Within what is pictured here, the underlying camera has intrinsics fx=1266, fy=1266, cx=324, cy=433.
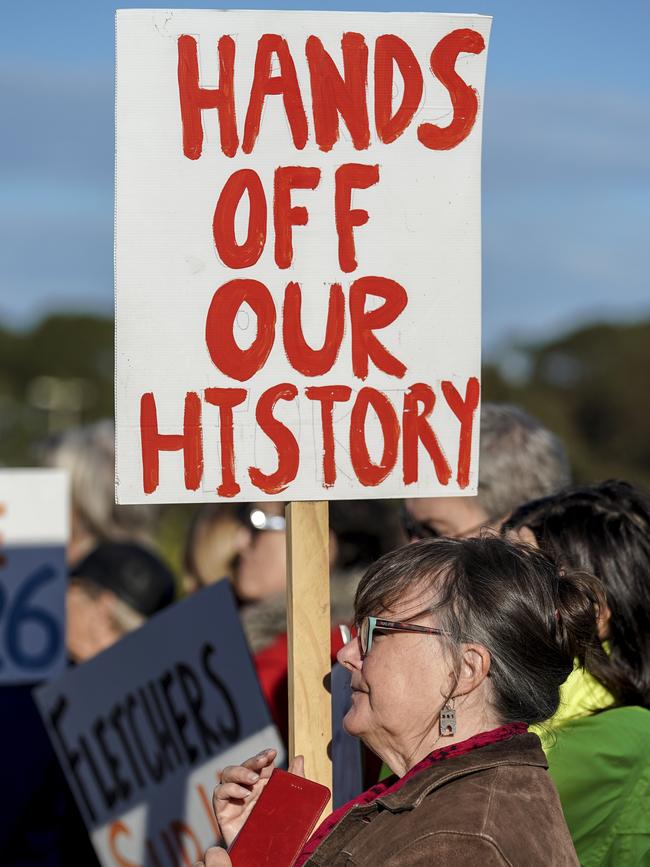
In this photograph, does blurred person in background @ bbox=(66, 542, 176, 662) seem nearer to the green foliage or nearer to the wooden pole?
the wooden pole

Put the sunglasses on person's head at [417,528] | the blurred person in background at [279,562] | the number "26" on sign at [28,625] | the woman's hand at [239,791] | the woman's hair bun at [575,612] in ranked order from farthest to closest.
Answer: the number "26" on sign at [28,625] < the blurred person in background at [279,562] < the sunglasses on person's head at [417,528] < the woman's hand at [239,791] < the woman's hair bun at [575,612]

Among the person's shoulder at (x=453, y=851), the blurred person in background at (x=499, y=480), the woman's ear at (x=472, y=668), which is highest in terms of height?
the blurred person in background at (x=499, y=480)

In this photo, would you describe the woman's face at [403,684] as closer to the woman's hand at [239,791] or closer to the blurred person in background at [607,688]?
the woman's hand at [239,791]

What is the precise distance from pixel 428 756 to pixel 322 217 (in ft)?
3.12

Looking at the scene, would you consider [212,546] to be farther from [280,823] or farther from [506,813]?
[506,813]

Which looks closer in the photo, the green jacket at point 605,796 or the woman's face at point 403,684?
the woman's face at point 403,684

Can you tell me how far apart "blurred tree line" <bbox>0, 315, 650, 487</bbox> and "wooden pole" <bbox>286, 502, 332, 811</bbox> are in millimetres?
24529

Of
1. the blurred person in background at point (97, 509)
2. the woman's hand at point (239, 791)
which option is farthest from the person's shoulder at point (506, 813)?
the blurred person in background at point (97, 509)

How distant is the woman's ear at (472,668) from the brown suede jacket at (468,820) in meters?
0.09

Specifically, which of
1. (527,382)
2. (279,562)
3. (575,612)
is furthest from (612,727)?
(527,382)

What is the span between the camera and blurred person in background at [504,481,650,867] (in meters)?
2.12

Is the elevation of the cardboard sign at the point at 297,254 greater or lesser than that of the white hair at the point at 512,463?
greater

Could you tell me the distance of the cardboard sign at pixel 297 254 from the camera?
2.10m

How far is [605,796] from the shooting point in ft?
6.99
